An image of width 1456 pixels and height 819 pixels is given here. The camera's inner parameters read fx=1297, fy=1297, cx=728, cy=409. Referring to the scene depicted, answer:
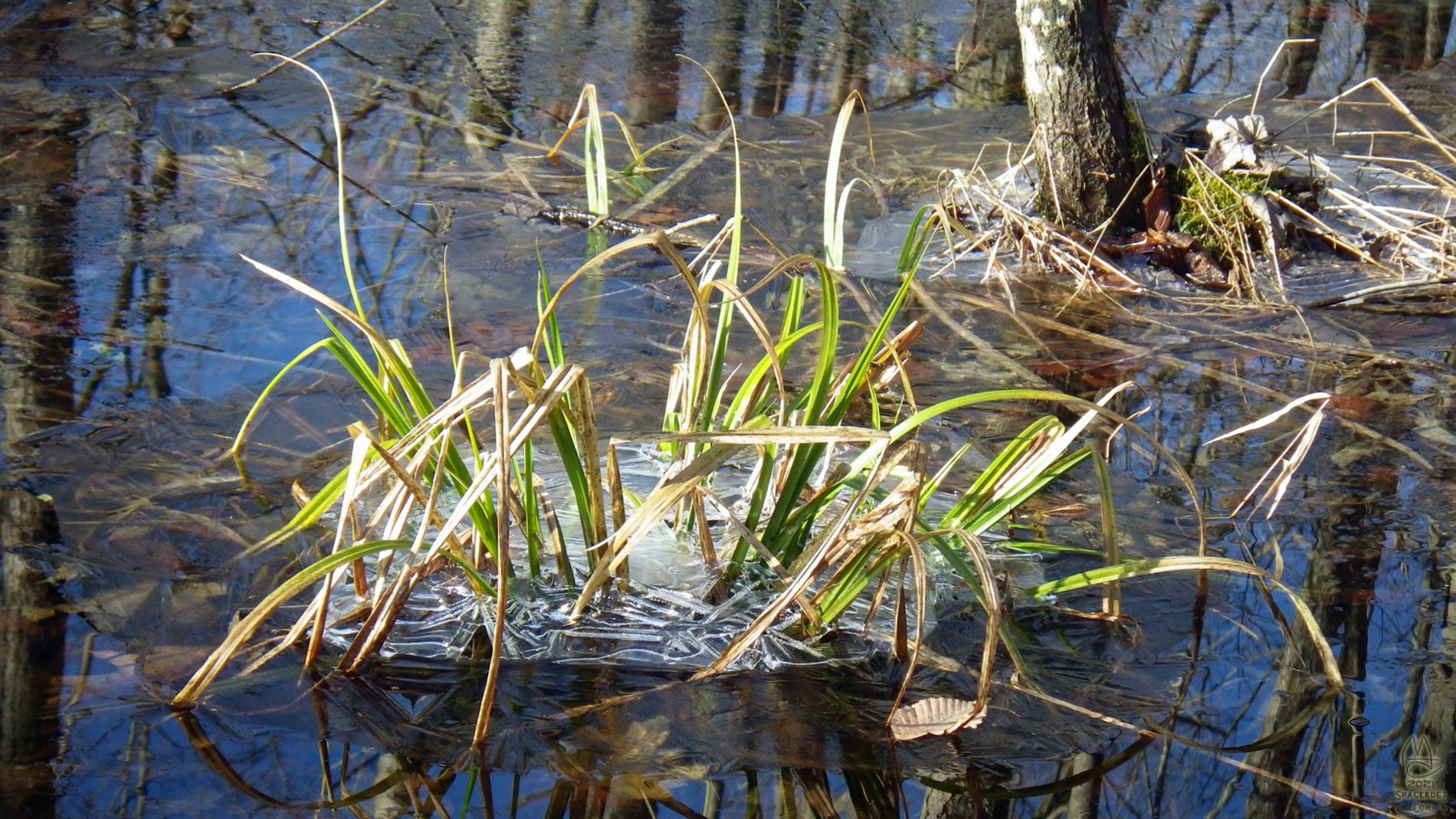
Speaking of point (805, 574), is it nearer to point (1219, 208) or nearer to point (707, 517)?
point (707, 517)

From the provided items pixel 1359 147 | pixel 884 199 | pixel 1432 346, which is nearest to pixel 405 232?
pixel 884 199

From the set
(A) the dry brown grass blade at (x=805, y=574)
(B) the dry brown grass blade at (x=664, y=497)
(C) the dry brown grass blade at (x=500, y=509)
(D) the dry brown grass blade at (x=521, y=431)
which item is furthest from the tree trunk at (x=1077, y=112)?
(C) the dry brown grass blade at (x=500, y=509)

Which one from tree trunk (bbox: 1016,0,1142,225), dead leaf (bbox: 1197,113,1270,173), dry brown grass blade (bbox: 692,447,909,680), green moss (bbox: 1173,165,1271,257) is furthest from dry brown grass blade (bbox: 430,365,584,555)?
dead leaf (bbox: 1197,113,1270,173)

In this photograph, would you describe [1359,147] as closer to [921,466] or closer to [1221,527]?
[1221,527]

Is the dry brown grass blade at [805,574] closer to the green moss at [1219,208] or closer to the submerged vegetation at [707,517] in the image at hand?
the submerged vegetation at [707,517]

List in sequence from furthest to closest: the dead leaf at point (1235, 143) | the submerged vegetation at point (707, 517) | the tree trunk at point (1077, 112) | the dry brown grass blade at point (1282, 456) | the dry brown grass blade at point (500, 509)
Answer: the dead leaf at point (1235, 143)
the tree trunk at point (1077, 112)
the dry brown grass blade at point (1282, 456)
the submerged vegetation at point (707, 517)
the dry brown grass blade at point (500, 509)
